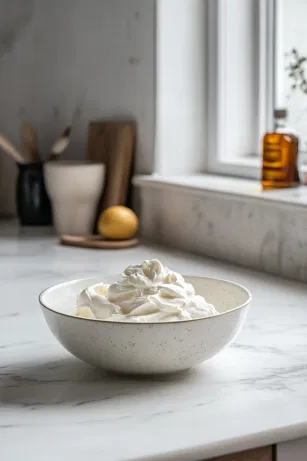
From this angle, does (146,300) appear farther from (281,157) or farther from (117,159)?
(117,159)

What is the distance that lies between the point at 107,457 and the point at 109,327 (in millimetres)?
184

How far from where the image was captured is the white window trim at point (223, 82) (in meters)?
1.99

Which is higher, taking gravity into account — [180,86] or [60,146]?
[180,86]

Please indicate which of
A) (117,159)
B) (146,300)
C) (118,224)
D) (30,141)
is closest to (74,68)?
(30,141)

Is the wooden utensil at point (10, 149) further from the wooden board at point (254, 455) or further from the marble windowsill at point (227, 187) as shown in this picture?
the wooden board at point (254, 455)

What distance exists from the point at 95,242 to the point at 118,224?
2.8 inches

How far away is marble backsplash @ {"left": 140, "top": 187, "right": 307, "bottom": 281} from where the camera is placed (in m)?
1.52

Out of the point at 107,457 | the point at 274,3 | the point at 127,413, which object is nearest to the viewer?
the point at 107,457

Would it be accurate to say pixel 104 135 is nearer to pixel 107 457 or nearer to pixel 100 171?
pixel 100 171

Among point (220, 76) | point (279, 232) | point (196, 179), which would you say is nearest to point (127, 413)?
point (279, 232)

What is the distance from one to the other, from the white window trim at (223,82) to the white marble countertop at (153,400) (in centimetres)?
81

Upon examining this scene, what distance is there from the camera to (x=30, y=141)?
2.25m

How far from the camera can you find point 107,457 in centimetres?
74

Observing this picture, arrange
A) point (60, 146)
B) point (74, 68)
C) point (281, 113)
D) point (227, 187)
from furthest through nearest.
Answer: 1. point (74, 68)
2. point (60, 146)
3. point (227, 187)
4. point (281, 113)
